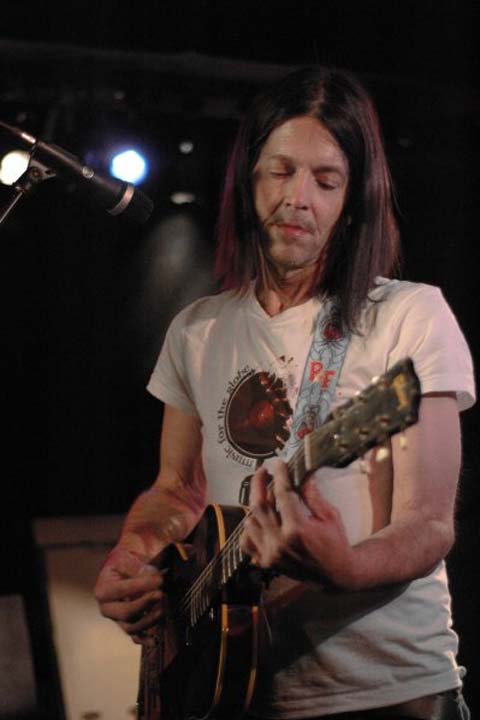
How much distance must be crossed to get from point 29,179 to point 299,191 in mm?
495

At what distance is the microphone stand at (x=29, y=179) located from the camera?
188 centimetres

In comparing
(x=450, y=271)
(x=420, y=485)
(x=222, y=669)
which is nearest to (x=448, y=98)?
(x=450, y=271)

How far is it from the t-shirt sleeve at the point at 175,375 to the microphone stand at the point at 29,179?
439mm

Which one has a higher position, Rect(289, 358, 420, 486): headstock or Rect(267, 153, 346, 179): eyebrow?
Rect(267, 153, 346, 179): eyebrow

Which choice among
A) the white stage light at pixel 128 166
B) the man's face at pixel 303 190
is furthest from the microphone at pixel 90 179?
the white stage light at pixel 128 166

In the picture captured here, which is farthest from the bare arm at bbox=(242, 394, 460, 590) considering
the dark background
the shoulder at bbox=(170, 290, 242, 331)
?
the dark background

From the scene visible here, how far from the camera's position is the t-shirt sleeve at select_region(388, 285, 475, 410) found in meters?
1.65

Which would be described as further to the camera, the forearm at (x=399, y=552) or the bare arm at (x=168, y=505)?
the bare arm at (x=168, y=505)

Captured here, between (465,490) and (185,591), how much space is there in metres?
1.24

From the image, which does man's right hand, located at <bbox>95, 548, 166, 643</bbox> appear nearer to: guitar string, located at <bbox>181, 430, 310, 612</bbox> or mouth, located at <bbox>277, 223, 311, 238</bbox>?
guitar string, located at <bbox>181, 430, 310, 612</bbox>

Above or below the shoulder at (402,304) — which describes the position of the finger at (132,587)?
below

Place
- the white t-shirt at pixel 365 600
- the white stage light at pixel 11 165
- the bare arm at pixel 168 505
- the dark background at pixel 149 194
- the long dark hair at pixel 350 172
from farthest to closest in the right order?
the dark background at pixel 149 194 → the white stage light at pixel 11 165 → the bare arm at pixel 168 505 → the long dark hair at pixel 350 172 → the white t-shirt at pixel 365 600

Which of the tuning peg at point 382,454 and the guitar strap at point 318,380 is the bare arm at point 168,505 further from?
the tuning peg at point 382,454

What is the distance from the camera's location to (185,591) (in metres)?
1.89
